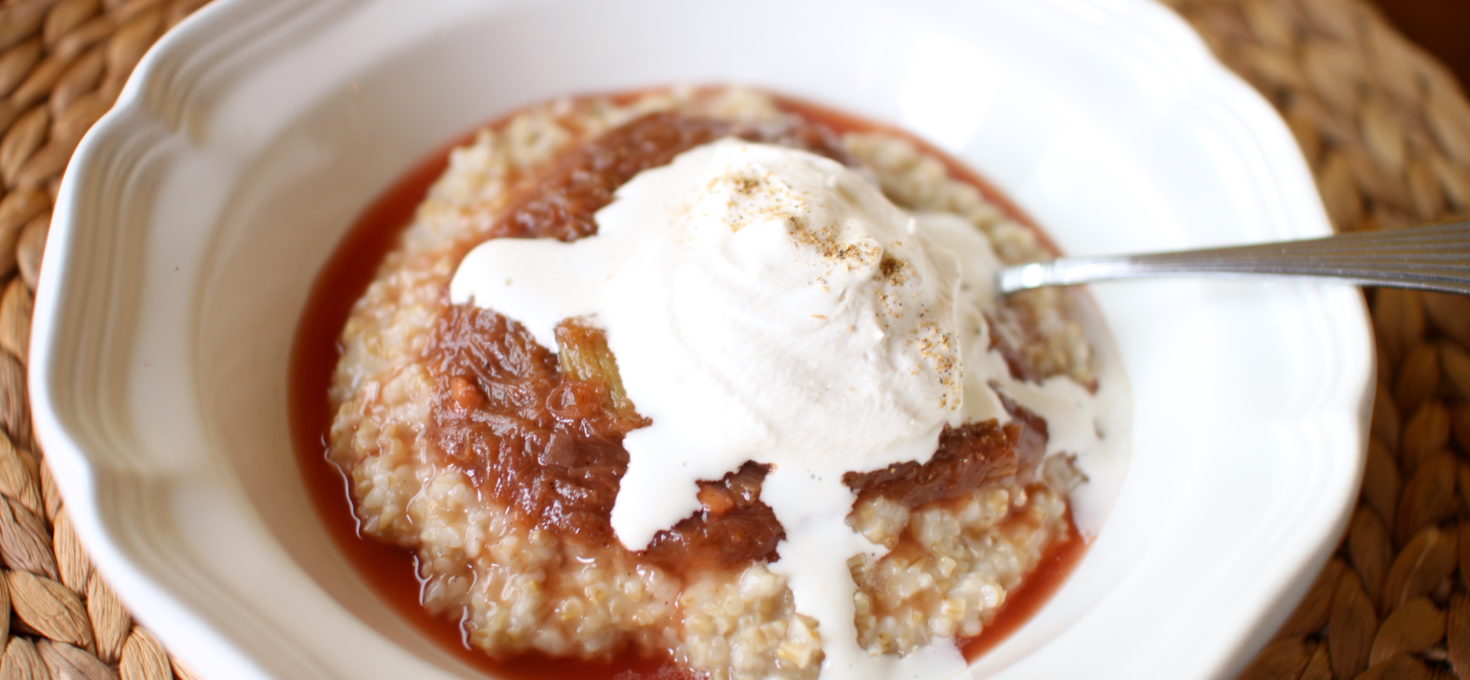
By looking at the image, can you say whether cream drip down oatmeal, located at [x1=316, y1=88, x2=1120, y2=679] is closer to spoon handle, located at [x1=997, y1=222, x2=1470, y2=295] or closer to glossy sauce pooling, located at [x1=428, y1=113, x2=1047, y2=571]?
glossy sauce pooling, located at [x1=428, y1=113, x2=1047, y2=571]

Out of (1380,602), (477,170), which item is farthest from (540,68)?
(1380,602)

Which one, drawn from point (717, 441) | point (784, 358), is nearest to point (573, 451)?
point (717, 441)

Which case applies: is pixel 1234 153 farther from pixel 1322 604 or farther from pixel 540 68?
pixel 540 68

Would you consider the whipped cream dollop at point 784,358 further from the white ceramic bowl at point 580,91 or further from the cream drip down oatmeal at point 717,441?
the white ceramic bowl at point 580,91

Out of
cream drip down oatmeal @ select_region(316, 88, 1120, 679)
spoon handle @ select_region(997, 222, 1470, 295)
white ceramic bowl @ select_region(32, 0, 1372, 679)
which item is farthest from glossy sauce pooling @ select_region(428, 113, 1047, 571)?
spoon handle @ select_region(997, 222, 1470, 295)

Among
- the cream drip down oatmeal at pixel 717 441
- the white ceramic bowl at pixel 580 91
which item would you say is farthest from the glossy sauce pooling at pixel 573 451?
the white ceramic bowl at pixel 580 91

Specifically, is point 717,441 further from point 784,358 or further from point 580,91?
point 580,91
